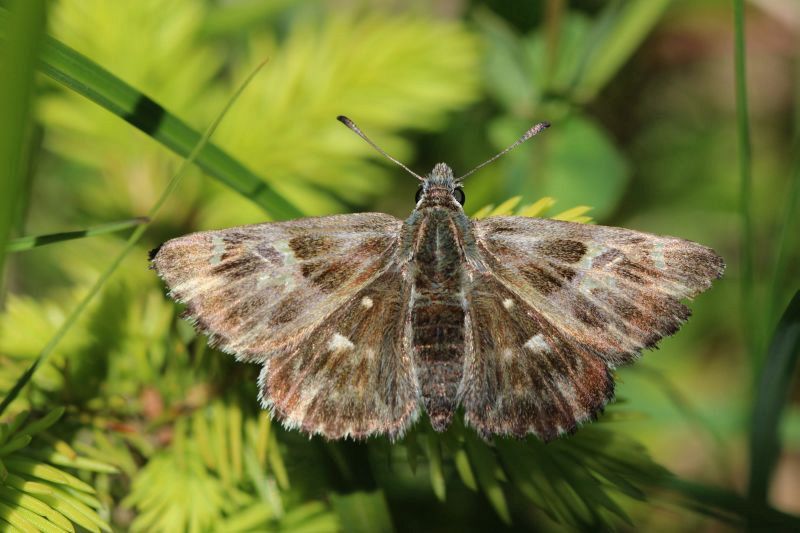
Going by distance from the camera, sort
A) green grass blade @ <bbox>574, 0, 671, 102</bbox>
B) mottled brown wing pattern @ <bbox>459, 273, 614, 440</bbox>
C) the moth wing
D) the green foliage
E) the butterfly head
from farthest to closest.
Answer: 1. green grass blade @ <bbox>574, 0, 671, 102</bbox>
2. the butterfly head
3. the moth wing
4. mottled brown wing pattern @ <bbox>459, 273, 614, 440</bbox>
5. the green foliage

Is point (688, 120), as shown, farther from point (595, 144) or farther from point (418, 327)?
point (418, 327)

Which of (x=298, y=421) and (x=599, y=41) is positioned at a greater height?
(x=599, y=41)

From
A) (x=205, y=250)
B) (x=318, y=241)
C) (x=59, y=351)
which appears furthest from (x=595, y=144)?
(x=59, y=351)

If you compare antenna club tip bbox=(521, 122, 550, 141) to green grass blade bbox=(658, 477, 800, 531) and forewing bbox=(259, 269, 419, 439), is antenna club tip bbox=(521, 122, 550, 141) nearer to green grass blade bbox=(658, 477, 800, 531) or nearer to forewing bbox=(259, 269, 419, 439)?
forewing bbox=(259, 269, 419, 439)

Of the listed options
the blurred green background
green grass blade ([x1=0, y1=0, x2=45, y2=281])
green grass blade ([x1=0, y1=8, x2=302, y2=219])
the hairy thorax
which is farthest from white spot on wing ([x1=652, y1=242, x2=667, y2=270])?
green grass blade ([x1=0, y1=0, x2=45, y2=281])

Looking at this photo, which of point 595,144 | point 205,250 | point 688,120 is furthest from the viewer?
point 688,120

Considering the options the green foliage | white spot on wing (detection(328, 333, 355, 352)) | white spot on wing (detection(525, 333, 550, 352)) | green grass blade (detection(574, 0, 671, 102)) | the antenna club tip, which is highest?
green grass blade (detection(574, 0, 671, 102))

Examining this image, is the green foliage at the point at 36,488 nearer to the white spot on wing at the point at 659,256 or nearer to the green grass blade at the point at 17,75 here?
the green grass blade at the point at 17,75
